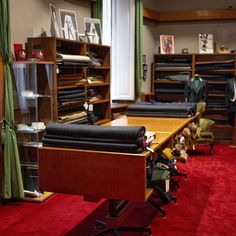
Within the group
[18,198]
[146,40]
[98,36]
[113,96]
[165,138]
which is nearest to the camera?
[165,138]

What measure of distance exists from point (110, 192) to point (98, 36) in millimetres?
3575

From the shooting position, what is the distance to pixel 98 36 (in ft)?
18.7

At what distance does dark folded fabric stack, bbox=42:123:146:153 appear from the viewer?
2.52 meters

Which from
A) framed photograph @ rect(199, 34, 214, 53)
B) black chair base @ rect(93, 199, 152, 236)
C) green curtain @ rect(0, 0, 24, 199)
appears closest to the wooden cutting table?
black chair base @ rect(93, 199, 152, 236)

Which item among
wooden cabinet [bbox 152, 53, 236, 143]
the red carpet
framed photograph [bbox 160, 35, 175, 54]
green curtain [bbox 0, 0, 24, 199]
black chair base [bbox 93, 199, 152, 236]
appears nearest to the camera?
black chair base [bbox 93, 199, 152, 236]

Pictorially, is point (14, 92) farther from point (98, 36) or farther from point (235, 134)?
point (235, 134)

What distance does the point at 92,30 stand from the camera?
5.61 meters

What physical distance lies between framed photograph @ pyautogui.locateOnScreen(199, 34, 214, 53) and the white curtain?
5.57ft

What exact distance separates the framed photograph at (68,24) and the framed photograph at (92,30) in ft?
1.35

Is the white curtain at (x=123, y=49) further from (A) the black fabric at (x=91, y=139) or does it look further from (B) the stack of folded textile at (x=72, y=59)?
(A) the black fabric at (x=91, y=139)

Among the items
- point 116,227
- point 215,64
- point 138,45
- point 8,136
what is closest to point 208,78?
point 215,64

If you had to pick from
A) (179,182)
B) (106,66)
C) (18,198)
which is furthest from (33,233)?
(106,66)

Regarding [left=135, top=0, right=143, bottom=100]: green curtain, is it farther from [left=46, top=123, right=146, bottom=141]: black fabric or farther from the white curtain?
[left=46, top=123, right=146, bottom=141]: black fabric

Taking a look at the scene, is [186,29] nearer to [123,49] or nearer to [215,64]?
[215,64]
